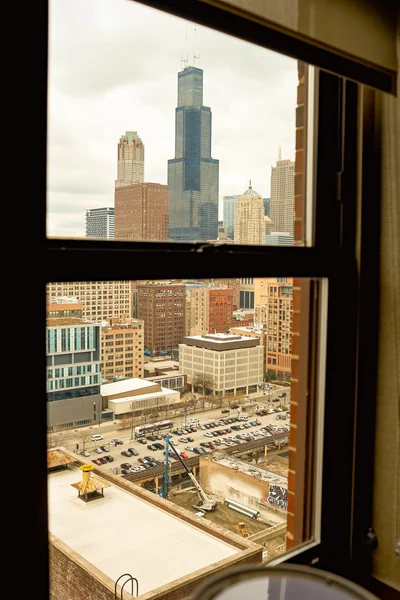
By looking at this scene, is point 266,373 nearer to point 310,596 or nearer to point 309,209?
point 309,209

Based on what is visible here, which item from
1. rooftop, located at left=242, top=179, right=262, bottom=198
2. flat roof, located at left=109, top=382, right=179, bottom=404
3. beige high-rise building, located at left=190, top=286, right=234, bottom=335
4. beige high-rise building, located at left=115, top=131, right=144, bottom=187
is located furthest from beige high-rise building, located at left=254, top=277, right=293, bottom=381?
beige high-rise building, located at left=115, top=131, right=144, bottom=187

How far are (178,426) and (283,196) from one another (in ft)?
2.35

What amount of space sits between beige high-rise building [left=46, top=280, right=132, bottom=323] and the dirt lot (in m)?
0.47

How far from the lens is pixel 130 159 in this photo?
116 centimetres

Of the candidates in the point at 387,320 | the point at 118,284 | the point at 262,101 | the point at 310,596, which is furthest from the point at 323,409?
the point at 310,596

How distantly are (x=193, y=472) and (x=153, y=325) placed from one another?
15.4 inches

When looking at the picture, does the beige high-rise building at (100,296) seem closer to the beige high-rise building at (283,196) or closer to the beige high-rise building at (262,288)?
the beige high-rise building at (262,288)

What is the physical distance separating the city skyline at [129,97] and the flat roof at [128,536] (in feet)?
1.85

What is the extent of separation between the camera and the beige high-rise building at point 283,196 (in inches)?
58.6

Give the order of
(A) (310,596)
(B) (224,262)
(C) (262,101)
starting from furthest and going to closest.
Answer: (C) (262,101) → (B) (224,262) → (A) (310,596)

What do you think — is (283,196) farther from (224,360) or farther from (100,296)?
(100,296)

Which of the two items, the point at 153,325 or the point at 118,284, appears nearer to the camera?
the point at 118,284

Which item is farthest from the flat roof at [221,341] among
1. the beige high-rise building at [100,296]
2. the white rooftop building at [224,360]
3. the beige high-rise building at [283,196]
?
the beige high-rise building at [283,196]

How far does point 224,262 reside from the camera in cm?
129
